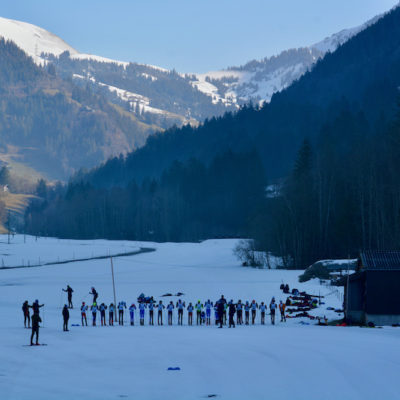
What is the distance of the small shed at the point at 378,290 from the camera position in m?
34.4

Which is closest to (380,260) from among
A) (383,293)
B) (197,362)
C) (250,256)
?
(383,293)

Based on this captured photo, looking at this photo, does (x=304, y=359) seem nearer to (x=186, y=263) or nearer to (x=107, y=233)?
(x=186, y=263)

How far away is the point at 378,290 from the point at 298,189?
46.2 m

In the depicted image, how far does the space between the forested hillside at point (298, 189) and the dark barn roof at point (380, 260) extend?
97.9 feet

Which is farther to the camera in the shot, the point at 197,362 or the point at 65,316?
the point at 65,316

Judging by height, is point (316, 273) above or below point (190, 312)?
above

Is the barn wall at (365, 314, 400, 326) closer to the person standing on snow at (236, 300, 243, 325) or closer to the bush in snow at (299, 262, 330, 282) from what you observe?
the person standing on snow at (236, 300, 243, 325)

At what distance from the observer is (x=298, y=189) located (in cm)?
8038

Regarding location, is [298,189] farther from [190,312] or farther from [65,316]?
[65,316]

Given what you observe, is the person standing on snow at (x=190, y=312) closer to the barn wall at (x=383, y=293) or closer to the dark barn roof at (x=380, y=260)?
the barn wall at (x=383, y=293)

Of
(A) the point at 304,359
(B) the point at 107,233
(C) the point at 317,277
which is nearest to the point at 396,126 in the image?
(C) the point at 317,277

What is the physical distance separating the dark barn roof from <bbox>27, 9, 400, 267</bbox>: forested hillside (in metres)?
29.8

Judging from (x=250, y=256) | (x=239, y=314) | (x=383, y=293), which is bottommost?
(x=239, y=314)

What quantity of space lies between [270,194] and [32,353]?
123 metres
